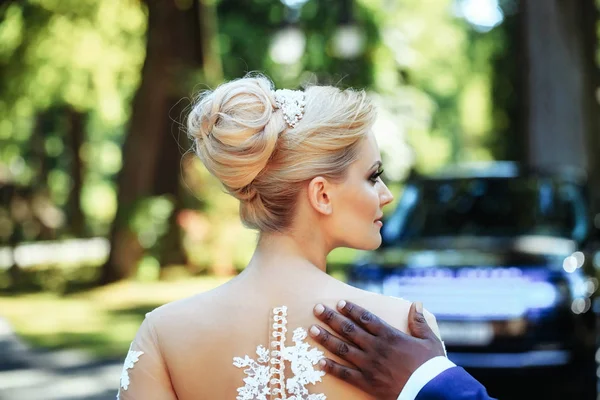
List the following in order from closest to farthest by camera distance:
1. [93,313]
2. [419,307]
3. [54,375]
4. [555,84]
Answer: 1. [419,307]
2. [54,375]
3. [555,84]
4. [93,313]

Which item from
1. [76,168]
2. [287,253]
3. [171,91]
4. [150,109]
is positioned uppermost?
[76,168]

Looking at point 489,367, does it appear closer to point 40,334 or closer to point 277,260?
point 277,260

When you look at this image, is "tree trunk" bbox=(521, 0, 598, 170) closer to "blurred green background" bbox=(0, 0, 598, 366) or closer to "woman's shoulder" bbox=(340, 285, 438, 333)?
"blurred green background" bbox=(0, 0, 598, 366)

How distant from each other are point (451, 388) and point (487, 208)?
280 inches

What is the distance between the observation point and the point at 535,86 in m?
14.6

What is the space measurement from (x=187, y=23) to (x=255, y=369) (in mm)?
16566

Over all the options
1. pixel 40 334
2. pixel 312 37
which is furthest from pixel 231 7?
pixel 40 334

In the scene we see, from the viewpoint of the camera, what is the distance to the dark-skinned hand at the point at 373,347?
216 centimetres

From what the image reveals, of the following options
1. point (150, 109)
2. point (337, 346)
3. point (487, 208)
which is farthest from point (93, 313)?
point (337, 346)

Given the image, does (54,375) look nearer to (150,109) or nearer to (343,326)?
(343,326)

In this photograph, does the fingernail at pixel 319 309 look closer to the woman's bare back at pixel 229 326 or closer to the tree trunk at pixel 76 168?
the woman's bare back at pixel 229 326

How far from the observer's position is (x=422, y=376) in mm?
2152

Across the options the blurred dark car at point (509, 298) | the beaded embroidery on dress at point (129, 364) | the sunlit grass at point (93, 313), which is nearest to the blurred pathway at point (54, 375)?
the sunlit grass at point (93, 313)

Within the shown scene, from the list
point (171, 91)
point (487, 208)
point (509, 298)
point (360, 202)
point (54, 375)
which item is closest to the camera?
point (360, 202)
